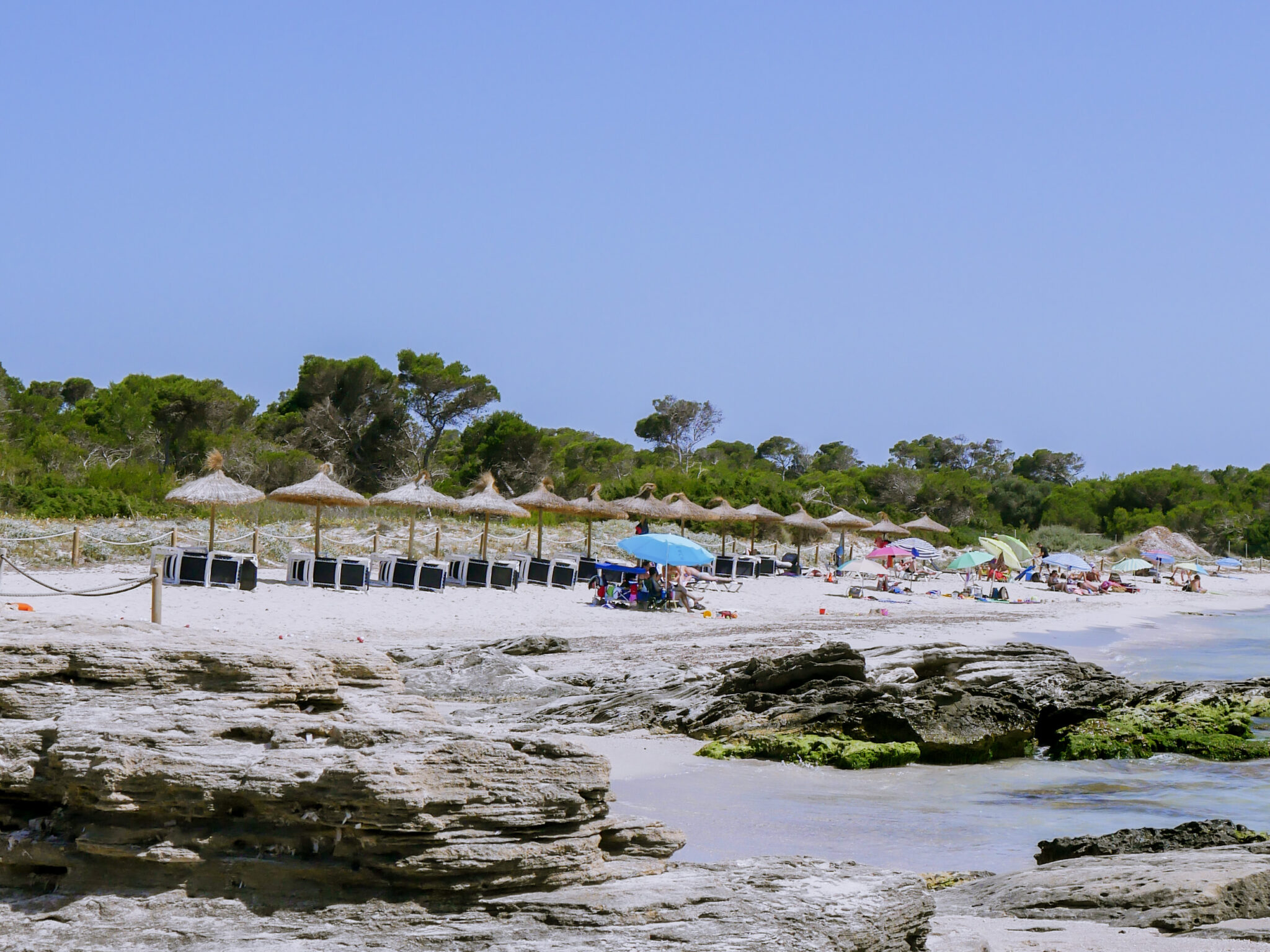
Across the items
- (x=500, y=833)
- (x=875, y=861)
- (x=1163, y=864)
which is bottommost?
(x=875, y=861)

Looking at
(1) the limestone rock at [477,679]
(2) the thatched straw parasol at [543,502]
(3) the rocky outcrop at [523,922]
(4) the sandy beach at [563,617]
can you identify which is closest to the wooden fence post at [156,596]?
(4) the sandy beach at [563,617]

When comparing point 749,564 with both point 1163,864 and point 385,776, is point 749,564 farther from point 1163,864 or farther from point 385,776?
point 385,776

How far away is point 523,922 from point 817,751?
5.35m

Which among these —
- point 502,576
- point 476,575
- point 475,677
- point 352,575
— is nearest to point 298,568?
point 352,575

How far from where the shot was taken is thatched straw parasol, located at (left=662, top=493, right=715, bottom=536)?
24438 millimetres

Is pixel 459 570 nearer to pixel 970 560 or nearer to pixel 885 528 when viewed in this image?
pixel 970 560

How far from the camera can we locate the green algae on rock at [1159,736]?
9.38m

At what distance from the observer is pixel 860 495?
52531 mm

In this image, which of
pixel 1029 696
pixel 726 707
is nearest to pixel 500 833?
pixel 726 707

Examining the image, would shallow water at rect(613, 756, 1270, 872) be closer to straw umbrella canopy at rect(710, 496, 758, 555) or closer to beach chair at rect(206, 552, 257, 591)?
beach chair at rect(206, 552, 257, 591)

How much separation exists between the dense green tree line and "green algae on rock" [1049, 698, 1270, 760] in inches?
904

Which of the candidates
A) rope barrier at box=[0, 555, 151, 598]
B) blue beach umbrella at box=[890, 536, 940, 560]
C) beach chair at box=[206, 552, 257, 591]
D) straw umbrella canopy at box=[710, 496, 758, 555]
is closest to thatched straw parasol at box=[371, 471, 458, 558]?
beach chair at box=[206, 552, 257, 591]

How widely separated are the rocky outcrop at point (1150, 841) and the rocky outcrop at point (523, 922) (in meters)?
2.52

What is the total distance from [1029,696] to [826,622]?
24.8 ft
